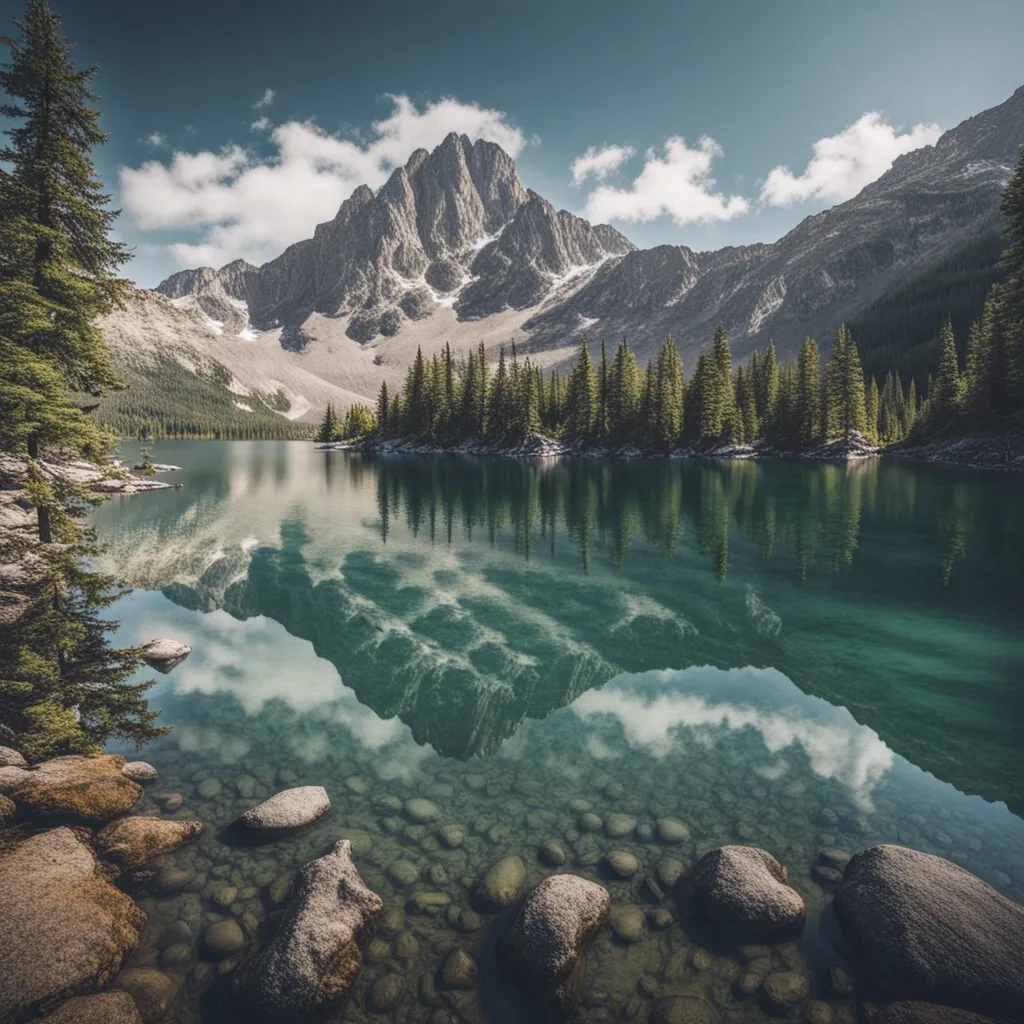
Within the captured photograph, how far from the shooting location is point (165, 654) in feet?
63.5

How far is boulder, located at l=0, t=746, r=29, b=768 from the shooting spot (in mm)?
11094

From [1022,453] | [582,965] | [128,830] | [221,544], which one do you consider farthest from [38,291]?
[1022,453]

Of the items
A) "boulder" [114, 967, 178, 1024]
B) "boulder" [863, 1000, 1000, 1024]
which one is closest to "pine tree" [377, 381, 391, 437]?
"boulder" [114, 967, 178, 1024]

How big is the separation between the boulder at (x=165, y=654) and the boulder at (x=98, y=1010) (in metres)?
13.9

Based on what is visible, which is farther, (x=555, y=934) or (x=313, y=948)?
(x=555, y=934)

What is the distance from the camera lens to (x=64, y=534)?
13.0m

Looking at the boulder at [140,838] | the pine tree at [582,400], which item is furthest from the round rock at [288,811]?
the pine tree at [582,400]

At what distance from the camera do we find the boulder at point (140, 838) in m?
9.46

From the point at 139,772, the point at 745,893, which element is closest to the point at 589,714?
the point at 745,893

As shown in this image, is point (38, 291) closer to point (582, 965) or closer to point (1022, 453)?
point (582, 965)

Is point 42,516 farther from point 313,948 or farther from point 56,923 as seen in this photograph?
point 313,948

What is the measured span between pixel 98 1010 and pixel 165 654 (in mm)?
14994

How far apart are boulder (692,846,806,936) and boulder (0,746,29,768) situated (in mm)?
13486

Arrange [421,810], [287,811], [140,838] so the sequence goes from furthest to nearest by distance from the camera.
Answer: [421,810], [287,811], [140,838]
